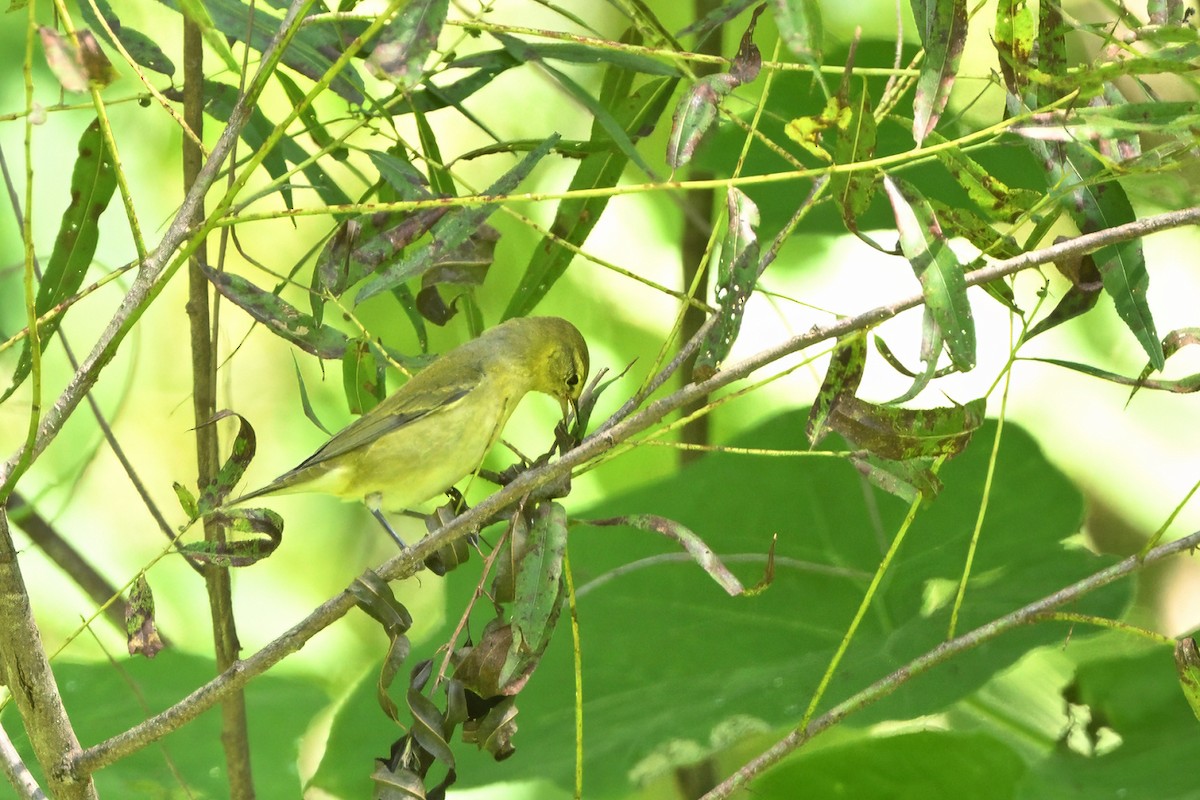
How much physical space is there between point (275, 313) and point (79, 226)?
0.58ft

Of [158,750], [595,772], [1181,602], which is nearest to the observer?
[595,772]

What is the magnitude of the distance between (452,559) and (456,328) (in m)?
0.99

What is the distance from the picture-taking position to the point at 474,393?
1371 millimetres

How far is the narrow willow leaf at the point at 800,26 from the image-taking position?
613 mm

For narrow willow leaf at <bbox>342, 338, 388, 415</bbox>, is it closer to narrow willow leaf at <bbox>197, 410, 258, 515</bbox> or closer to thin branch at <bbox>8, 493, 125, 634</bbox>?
narrow willow leaf at <bbox>197, 410, 258, 515</bbox>

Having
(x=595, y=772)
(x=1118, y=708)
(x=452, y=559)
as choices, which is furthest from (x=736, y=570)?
(x=452, y=559)

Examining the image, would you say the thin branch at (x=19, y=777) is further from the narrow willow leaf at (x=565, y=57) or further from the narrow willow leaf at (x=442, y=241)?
the narrow willow leaf at (x=565, y=57)

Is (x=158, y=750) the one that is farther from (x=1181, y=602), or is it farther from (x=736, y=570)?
(x=1181, y=602)

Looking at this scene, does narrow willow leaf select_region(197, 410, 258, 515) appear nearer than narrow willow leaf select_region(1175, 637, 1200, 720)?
No

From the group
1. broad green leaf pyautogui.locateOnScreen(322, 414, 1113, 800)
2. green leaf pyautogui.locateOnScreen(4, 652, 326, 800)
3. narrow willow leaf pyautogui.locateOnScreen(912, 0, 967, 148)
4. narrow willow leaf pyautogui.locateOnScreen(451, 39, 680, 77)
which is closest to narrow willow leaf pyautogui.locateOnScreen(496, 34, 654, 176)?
narrow willow leaf pyautogui.locateOnScreen(451, 39, 680, 77)

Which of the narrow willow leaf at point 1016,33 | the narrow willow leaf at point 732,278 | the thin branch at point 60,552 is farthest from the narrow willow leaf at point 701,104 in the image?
the thin branch at point 60,552

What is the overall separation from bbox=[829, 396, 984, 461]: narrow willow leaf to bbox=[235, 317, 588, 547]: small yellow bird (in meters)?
0.58

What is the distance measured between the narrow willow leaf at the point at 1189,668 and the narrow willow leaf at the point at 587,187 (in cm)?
61

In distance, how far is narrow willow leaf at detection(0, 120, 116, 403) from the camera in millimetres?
953
